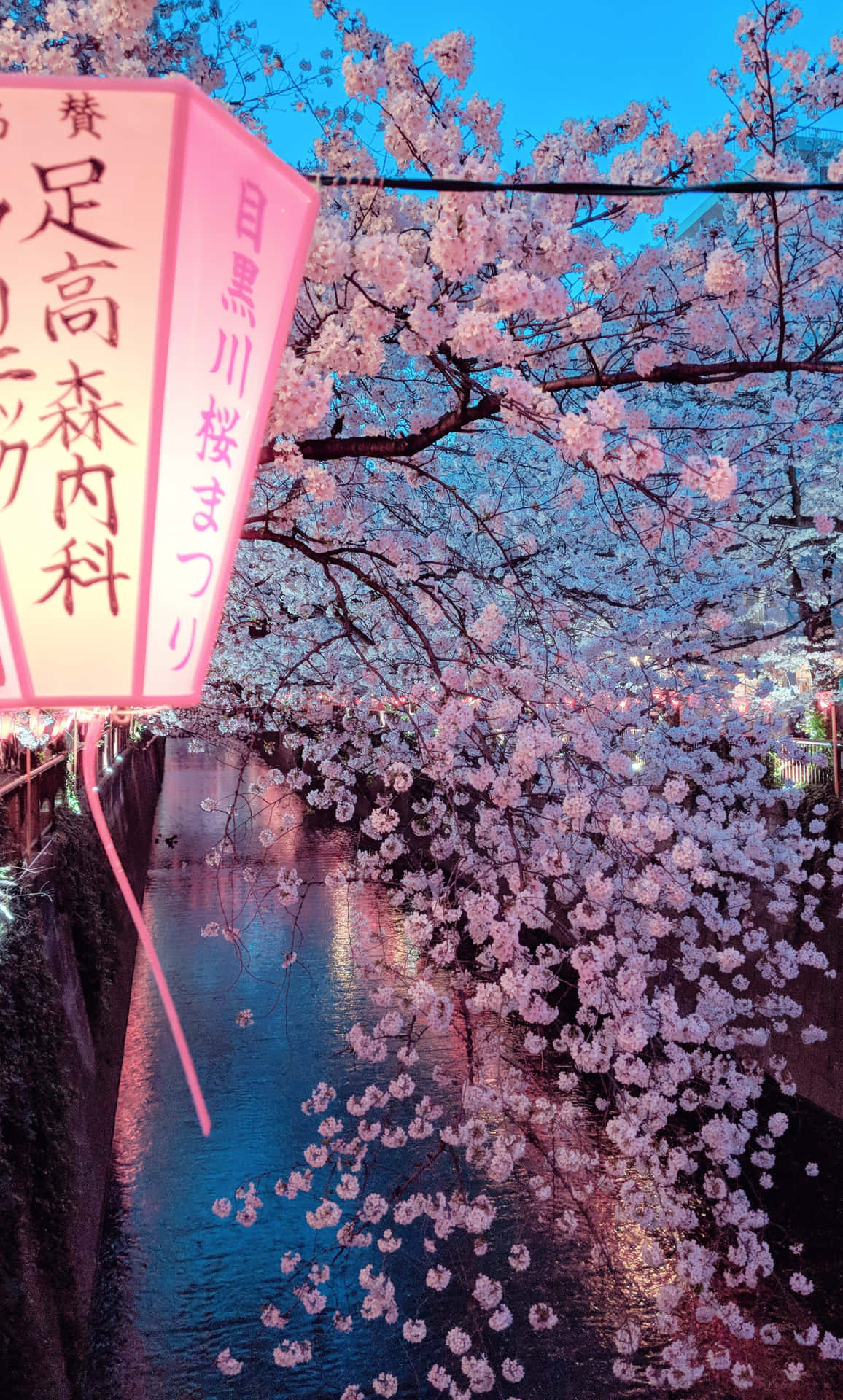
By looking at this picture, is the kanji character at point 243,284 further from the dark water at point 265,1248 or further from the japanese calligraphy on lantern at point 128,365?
the dark water at point 265,1248

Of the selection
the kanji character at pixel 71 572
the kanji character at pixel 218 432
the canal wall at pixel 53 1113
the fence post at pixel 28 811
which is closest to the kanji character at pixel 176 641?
the kanji character at pixel 71 572

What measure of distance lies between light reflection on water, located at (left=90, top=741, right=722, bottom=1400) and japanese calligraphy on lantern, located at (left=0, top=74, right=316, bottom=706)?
17.8ft

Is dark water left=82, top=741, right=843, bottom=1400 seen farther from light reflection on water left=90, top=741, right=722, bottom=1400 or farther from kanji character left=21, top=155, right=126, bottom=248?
kanji character left=21, top=155, right=126, bottom=248

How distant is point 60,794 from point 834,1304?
26.7 feet

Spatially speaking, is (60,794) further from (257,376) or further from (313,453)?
(257,376)

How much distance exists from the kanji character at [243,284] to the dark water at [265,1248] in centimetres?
534

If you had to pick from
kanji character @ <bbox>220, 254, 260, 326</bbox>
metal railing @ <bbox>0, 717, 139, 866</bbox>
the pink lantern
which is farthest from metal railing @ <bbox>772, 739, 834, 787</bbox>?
kanji character @ <bbox>220, 254, 260, 326</bbox>

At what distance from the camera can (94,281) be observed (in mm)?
1972

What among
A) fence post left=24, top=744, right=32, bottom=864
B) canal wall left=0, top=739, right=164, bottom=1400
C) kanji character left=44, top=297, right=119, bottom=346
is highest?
kanji character left=44, top=297, right=119, bottom=346

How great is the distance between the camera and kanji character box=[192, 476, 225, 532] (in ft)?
7.55

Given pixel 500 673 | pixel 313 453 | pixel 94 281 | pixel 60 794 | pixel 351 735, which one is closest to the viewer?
pixel 94 281

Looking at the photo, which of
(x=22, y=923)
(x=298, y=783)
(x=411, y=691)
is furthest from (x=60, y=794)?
(x=411, y=691)

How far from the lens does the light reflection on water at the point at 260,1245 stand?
242 inches

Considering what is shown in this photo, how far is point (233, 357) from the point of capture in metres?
2.19
